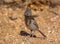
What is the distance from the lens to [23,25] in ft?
39.3

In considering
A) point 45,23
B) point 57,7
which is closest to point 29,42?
point 45,23

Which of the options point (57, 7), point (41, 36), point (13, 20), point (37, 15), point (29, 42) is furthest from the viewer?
point (57, 7)

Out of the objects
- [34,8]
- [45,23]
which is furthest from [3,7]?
[45,23]

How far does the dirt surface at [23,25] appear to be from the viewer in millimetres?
10602

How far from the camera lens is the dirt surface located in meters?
10.6

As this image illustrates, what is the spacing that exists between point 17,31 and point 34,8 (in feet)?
8.44

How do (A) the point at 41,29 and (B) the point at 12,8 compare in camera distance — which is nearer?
(A) the point at 41,29

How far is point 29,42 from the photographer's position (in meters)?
10.3

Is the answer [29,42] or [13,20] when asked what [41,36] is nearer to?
[29,42]

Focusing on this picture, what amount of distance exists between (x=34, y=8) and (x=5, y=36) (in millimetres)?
3242

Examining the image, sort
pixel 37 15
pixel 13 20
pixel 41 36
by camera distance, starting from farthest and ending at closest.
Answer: pixel 37 15 → pixel 13 20 → pixel 41 36

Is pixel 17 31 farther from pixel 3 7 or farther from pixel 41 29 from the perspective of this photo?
pixel 3 7

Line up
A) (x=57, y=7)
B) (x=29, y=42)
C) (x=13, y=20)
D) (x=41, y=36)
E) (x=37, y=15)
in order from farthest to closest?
1. (x=57, y=7)
2. (x=37, y=15)
3. (x=13, y=20)
4. (x=41, y=36)
5. (x=29, y=42)

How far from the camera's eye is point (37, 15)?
13188 millimetres
